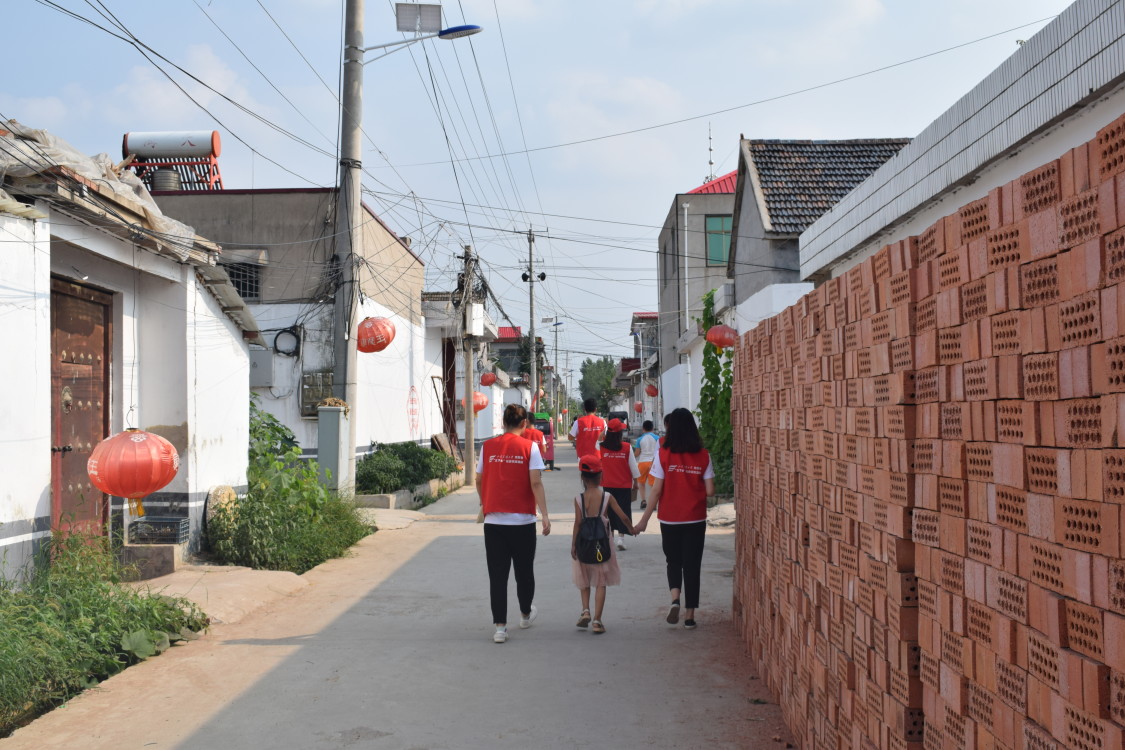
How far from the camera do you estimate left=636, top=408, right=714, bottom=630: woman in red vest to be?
A: 7449mm

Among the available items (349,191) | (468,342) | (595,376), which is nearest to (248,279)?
A: (349,191)

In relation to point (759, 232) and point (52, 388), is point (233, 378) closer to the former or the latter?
point (52, 388)

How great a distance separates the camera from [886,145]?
708 inches

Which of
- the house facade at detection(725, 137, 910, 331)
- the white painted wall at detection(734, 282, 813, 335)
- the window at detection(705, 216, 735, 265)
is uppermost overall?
the window at detection(705, 216, 735, 265)

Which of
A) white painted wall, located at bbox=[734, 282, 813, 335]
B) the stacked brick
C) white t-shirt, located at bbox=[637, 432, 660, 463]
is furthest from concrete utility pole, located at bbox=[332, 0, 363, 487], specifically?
the stacked brick

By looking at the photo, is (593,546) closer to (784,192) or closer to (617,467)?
(617,467)

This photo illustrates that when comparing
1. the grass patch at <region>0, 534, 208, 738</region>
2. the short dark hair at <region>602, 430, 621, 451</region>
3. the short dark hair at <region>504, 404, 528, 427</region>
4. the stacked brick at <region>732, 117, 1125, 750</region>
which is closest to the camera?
the stacked brick at <region>732, 117, 1125, 750</region>

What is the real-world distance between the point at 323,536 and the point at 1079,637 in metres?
9.84

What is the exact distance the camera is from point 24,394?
22.6 ft

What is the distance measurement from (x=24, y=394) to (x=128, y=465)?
871 millimetres

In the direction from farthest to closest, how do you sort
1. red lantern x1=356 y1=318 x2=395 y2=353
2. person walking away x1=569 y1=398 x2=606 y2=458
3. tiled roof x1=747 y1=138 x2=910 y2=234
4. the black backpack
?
tiled roof x1=747 y1=138 x2=910 y2=234, red lantern x1=356 y1=318 x2=395 y2=353, person walking away x1=569 y1=398 x2=606 y2=458, the black backpack

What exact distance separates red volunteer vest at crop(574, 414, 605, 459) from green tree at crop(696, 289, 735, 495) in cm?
227

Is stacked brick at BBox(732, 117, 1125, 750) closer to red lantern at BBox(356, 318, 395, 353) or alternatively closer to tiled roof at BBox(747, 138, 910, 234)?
red lantern at BBox(356, 318, 395, 353)

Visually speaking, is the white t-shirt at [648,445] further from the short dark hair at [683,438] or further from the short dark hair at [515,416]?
the short dark hair at [515,416]
